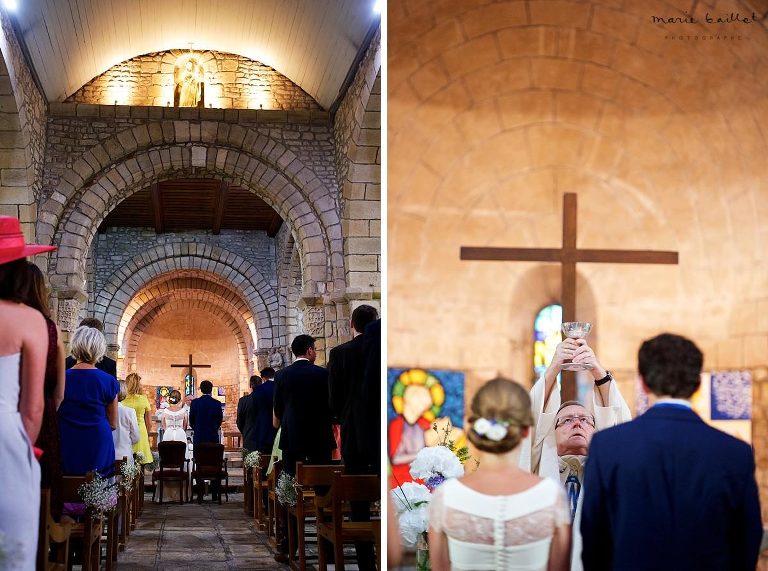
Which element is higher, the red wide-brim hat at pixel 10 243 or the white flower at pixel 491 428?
the red wide-brim hat at pixel 10 243

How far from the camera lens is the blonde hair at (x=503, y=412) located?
2871 millimetres

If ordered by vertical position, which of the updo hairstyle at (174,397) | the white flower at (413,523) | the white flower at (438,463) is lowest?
the updo hairstyle at (174,397)

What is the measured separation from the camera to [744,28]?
3.54 m

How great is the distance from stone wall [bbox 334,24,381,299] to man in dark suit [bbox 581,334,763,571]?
24.4 feet

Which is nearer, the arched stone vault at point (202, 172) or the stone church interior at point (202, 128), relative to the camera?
the stone church interior at point (202, 128)

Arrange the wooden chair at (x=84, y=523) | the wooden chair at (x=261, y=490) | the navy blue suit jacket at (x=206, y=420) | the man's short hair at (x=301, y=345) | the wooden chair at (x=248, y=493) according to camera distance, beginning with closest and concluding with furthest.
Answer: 1. the wooden chair at (x=84, y=523)
2. the man's short hair at (x=301, y=345)
3. the wooden chair at (x=261, y=490)
4. the wooden chair at (x=248, y=493)
5. the navy blue suit jacket at (x=206, y=420)

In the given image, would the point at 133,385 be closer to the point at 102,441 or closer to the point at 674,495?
the point at 102,441

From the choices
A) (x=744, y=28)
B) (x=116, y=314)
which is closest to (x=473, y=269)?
(x=744, y=28)

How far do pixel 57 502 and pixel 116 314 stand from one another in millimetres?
14354

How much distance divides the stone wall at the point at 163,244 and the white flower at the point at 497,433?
50.1 ft

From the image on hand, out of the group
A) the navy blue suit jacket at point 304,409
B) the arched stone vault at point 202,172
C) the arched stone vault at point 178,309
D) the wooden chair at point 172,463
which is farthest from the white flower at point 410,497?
the arched stone vault at point 178,309

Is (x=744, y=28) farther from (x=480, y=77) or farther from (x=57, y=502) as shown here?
(x=57, y=502)

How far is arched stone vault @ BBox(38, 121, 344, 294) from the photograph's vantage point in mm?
11133

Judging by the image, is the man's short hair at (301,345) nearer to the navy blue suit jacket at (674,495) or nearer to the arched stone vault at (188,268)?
the navy blue suit jacket at (674,495)
